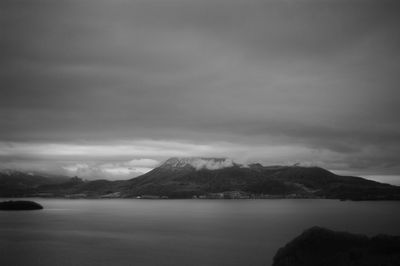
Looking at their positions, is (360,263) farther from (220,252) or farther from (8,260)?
(8,260)

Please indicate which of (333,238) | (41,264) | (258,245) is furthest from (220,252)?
(41,264)

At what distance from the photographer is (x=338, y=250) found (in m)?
69.8

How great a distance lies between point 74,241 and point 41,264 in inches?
1694

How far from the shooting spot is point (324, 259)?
219ft

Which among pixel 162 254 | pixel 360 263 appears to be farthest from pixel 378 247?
pixel 162 254

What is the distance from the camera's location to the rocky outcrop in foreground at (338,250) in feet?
208

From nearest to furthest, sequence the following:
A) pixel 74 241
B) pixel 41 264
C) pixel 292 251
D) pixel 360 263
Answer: pixel 360 263
pixel 292 251
pixel 41 264
pixel 74 241

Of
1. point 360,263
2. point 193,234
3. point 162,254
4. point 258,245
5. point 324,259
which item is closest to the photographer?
point 360,263

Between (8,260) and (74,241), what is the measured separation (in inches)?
1560

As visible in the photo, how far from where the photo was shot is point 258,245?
362 feet

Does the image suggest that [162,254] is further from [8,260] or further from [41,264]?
[8,260]

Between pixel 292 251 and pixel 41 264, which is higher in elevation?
pixel 292 251

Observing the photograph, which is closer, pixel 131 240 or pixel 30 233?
pixel 131 240

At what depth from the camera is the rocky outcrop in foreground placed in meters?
63.3
